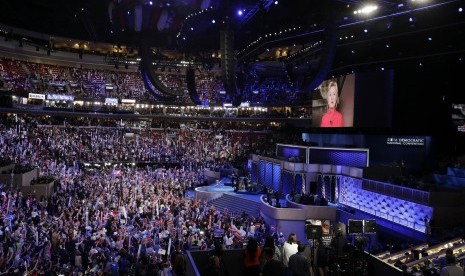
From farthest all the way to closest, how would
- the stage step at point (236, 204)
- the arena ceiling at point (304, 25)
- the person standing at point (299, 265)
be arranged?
the stage step at point (236, 204) < the arena ceiling at point (304, 25) < the person standing at point (299, 265)

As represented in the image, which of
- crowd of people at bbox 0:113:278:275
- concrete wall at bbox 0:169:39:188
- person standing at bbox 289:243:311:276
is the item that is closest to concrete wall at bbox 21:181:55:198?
concrete wall at bbox 0:169:39:188

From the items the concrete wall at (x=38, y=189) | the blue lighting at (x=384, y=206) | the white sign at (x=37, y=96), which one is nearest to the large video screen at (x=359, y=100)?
the blue lighting at (x=384, y=206)

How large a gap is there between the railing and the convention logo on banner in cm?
330

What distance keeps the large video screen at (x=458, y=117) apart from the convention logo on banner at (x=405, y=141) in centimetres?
174

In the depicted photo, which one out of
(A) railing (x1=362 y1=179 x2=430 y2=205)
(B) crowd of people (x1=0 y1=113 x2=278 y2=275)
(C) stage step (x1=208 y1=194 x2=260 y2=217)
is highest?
(A) railing (x1=362 y1=179 x2=430 y2=205)

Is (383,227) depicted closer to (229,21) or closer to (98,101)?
(229,21)

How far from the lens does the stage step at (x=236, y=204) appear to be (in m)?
20.8

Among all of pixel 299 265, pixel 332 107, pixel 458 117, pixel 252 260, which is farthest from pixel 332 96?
pixel 252 260

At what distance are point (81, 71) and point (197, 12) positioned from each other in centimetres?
2996

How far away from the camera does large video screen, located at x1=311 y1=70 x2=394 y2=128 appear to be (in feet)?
67.6

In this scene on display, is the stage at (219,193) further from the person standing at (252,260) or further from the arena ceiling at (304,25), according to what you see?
the person standing at (252,260)

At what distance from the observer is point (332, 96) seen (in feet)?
79.0

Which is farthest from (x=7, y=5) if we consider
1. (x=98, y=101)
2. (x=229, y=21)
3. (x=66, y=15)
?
(x=229, y=21)

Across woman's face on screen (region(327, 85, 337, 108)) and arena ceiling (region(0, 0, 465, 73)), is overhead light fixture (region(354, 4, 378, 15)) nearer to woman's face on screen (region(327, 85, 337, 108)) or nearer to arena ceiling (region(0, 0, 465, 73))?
arena ceiling (region(0, 0, 465, 73))
